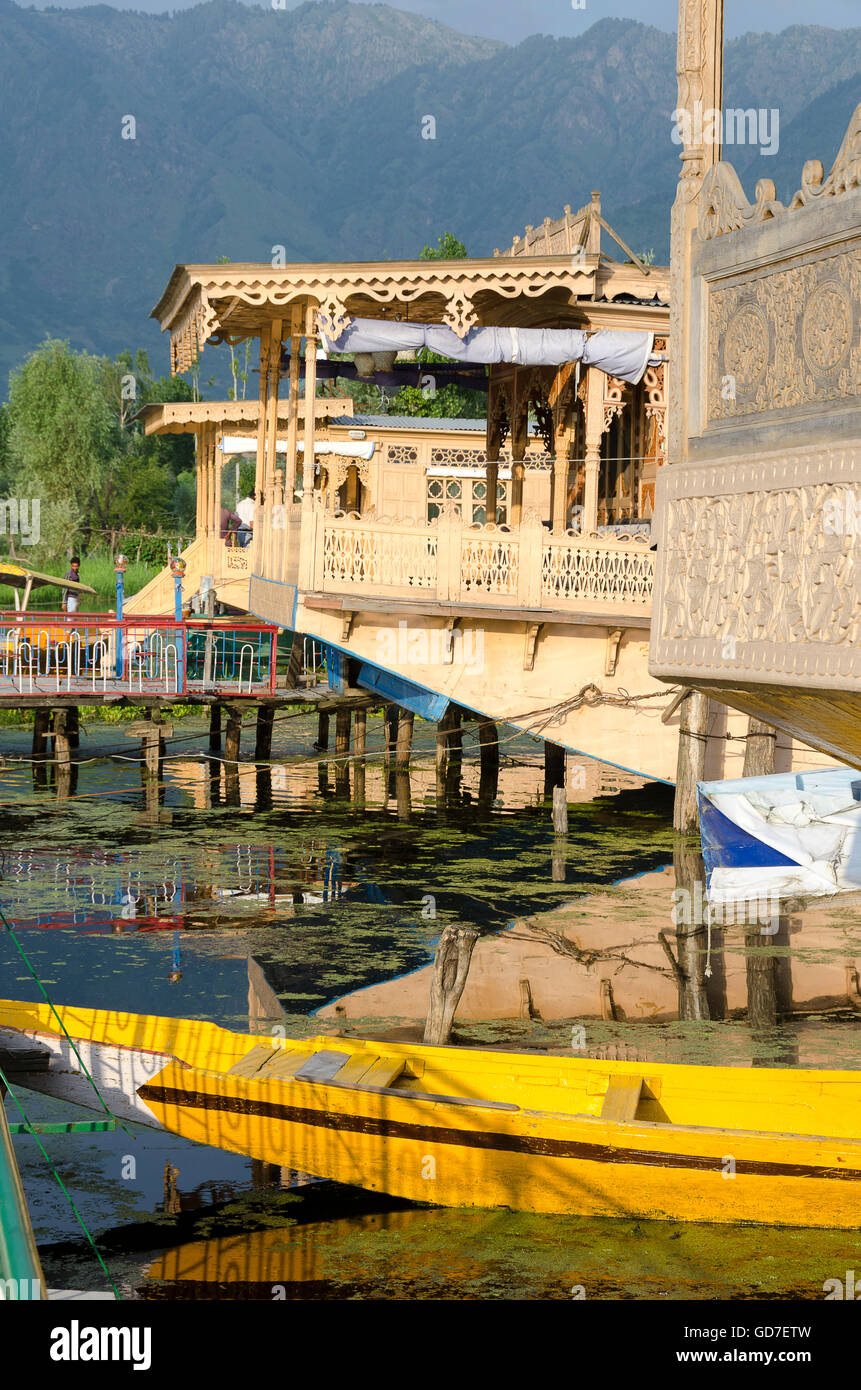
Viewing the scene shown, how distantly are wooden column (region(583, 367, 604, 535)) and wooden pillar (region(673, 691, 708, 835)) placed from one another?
2.60 m

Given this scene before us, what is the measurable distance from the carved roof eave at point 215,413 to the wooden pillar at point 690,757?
1277cm

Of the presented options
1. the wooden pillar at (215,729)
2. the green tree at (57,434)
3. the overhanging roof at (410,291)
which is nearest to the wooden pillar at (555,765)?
the wooden pillar at (215,729)

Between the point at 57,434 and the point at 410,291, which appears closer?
the point at 410,291

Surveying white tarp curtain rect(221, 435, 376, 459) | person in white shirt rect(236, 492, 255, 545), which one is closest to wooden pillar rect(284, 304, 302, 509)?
person in white shirt rect(236, 492, 255, 545)

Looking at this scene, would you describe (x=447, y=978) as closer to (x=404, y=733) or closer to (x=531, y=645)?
(x=531, y=645)

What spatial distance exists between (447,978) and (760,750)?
7059mm

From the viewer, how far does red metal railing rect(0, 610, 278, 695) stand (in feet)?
64.1

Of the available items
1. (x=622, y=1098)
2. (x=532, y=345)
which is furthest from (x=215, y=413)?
(x=622, y=1098)

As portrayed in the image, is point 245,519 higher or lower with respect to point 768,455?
higher

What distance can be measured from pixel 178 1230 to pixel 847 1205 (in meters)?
3.71

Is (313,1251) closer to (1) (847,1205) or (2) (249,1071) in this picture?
(2) (249,1071)

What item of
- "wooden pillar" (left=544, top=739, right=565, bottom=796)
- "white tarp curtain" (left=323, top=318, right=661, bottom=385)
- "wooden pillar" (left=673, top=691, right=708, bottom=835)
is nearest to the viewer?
"wooden pillar" (left=673, top=691, right=708, bottom=835)

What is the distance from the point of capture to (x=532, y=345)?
1786 cm

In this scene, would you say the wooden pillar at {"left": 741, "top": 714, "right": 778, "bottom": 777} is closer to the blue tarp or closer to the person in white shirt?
the blue tarp
